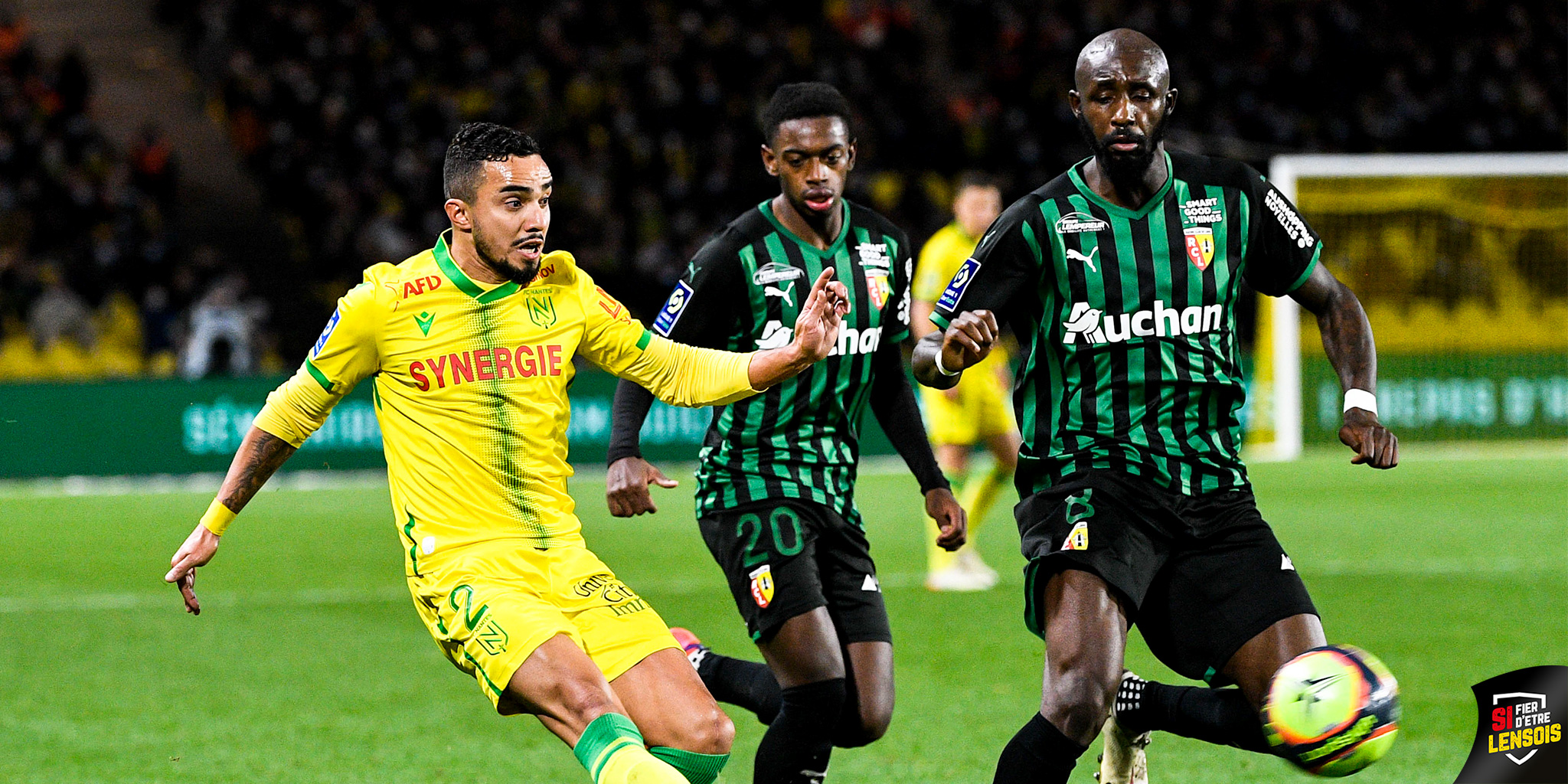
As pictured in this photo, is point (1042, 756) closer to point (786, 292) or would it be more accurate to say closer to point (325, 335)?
point (786, 292)

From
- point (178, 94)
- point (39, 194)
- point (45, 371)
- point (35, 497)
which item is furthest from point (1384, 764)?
point (178, 94)

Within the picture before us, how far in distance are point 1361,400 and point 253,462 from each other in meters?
2.77

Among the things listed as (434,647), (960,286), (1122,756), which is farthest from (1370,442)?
(434,647)

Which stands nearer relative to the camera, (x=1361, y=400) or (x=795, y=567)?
(x=1361, y=400)

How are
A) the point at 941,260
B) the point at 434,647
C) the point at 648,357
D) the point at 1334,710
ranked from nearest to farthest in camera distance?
the point at 1334,710, the point at 648,357, the point at 434,647, the point at 941,260

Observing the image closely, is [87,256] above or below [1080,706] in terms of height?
above

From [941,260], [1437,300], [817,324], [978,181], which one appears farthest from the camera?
[1437,300]

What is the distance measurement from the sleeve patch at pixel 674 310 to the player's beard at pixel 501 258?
29.4 inches

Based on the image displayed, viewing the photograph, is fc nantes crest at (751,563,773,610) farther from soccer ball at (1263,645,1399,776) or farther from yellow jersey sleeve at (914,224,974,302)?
yellow jersey sleeve at (914,224,974,302)

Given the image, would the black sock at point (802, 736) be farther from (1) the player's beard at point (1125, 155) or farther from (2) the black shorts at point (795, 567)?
(1) the player's beard at point (1125, 155)

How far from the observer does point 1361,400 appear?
4.33 meters

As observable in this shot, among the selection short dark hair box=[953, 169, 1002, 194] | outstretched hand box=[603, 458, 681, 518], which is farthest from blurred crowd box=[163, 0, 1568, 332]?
outstretched hand box=[603, 458, 681, 518]

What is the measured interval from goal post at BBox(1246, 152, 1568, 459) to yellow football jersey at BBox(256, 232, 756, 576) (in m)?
13.6

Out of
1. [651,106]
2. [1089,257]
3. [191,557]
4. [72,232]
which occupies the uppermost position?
[651,106]
